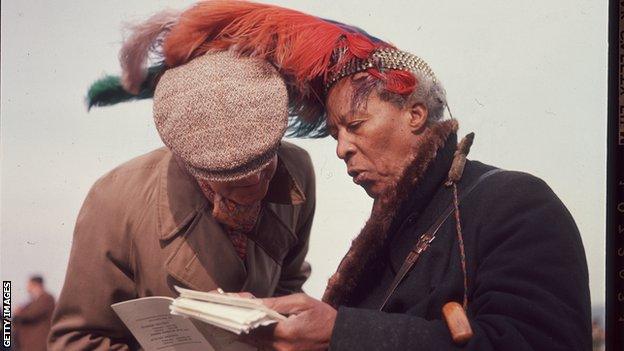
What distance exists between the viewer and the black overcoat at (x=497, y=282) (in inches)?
73.3

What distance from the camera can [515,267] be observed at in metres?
1.88

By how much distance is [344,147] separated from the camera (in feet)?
7.04

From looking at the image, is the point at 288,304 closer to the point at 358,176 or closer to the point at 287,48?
the point at 358,176

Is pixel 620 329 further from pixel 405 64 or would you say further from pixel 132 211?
pixel 132 211

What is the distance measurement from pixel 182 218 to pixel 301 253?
13.0 inches

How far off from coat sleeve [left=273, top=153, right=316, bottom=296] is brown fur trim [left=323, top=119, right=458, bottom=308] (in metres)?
0.13

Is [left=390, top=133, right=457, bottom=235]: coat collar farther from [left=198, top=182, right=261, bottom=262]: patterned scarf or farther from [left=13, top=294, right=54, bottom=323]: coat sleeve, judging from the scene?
[left=13, top=294, right=54, bottom=323]: coat sleeve

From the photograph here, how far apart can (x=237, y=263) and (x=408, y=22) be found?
0.76 metres

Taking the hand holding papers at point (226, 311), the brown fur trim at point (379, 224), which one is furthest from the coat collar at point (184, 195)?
the hand holding papers at point (226, 311)

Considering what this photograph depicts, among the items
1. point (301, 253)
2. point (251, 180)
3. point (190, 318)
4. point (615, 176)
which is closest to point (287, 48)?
point (251, 180)

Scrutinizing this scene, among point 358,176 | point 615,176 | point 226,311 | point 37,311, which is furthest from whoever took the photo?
point 37,311

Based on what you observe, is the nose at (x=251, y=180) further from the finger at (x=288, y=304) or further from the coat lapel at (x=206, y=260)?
the finger at (x=288, y=304)

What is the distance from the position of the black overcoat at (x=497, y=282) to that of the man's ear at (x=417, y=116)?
0.10 metres

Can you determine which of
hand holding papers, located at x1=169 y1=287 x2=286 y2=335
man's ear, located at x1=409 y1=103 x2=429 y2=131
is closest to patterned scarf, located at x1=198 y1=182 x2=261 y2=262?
hand holding papers, located at x1=169 y1=287 x2=286 y2=335
